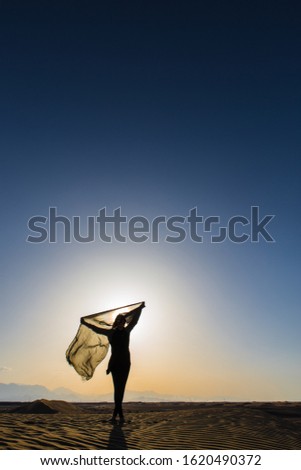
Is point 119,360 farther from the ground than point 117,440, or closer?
farther from the ground

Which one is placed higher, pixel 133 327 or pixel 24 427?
pixel 133 327

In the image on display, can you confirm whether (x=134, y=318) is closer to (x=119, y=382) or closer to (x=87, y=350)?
(x=119, y=382)

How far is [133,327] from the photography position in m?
12.1

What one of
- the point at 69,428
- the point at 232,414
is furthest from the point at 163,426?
the point at 232,414

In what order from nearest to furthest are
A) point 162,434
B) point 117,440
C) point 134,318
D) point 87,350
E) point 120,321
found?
point 117,440, point 162,434, point 120,321, point 134,318, point 87,350

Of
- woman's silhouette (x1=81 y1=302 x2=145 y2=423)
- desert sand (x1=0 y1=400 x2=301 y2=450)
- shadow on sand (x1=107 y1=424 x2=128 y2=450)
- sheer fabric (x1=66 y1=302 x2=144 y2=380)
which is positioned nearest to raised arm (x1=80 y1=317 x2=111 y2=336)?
woman's silhouette (x1=81 y1=302 x2=145 y2=423)

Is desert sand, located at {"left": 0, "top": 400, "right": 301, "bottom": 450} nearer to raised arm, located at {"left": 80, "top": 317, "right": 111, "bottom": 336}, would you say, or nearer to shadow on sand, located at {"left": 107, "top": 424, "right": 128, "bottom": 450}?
shadow on sand, located at {"left": 107, "top": 424, "right": 128, "bottom": 450}

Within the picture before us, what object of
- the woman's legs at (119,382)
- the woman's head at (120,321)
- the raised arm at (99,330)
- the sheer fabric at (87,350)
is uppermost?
the woman's head at (120,321)

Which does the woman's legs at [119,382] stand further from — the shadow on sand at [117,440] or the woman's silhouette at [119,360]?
the shadow on sand at [117,440]

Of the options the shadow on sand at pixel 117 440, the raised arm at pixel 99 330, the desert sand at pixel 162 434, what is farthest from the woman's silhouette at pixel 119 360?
the shadow on sand at pixel 117 440

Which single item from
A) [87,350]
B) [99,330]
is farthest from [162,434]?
[87,350]

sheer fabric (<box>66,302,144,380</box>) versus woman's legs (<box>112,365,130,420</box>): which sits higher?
sheer fabric (<box>66,302,144,380</box>)
